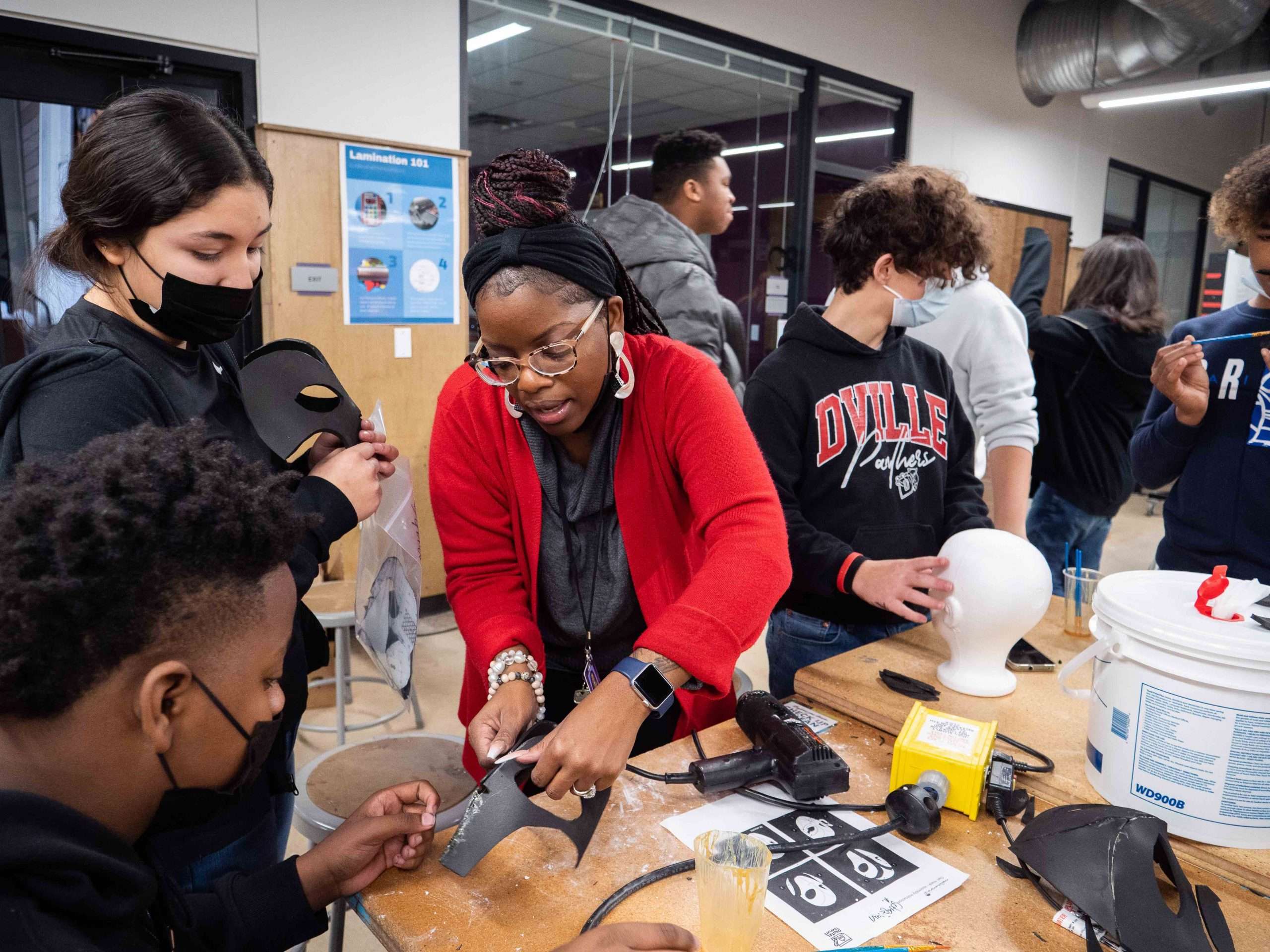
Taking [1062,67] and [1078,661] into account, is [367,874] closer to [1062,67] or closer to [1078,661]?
[1078,661]

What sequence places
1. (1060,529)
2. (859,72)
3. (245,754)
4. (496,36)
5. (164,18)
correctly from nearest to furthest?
1. (245,754)
2. (164,18)
3. (1060,529)
4. (496,36)
5. (859,72)

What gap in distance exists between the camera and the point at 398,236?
3428 millimetres

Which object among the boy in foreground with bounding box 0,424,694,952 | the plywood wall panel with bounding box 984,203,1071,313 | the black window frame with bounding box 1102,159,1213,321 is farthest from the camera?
the black window frame with bounding box 1102,159,1213,321

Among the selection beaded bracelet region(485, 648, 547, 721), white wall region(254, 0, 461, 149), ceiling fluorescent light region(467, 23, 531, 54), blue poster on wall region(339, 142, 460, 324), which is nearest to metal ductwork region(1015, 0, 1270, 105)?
ceiling fluorescent light region(467, 23, 531, 54)

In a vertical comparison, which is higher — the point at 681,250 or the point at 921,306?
the point at 681,250

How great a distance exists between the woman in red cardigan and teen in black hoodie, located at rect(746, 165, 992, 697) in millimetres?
362

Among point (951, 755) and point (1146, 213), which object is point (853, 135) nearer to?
point (1146, 213)

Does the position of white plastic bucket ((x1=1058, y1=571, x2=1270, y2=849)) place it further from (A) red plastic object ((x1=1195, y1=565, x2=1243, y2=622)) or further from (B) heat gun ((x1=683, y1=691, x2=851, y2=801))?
(B) heat gun ((x1=683, y1=691, x2=851, y2=801))

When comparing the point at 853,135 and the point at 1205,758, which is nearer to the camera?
the point at 1205,758

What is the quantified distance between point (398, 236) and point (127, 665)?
303cm

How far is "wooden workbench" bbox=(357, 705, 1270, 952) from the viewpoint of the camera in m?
0.80

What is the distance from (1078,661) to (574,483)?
2.28ft

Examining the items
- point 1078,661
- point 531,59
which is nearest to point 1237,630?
point 1078,661

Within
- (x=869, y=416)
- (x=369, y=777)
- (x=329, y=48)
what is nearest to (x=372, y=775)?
(x=369, y=777)
